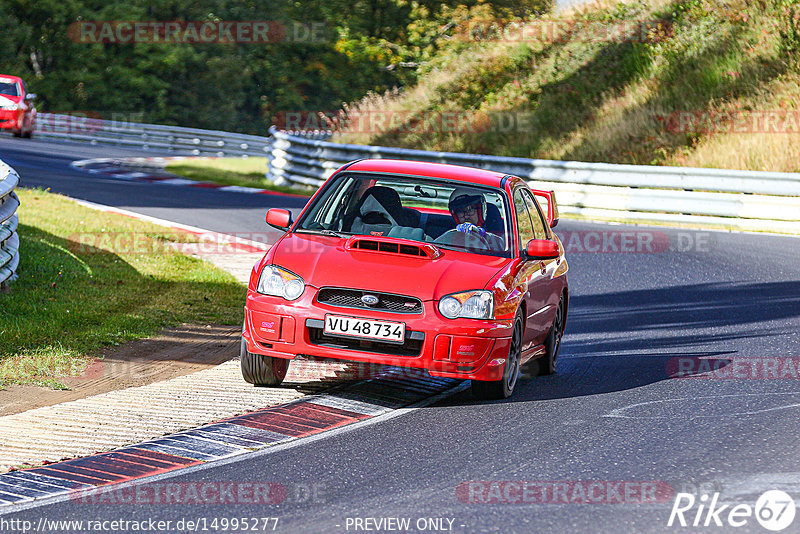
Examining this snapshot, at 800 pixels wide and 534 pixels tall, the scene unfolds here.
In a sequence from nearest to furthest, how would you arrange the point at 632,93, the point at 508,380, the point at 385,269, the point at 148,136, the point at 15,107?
the point at 385,269, the point at 508,380, the point at 632,93, the point at 15,107, the point at 148,136

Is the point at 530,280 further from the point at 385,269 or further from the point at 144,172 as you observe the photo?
the point at 144,172

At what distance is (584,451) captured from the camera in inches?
261

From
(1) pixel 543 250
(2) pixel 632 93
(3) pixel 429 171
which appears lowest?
(1) pixel 543 250

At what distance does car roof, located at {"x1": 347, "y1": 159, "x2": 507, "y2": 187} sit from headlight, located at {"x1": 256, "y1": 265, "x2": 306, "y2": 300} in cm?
147

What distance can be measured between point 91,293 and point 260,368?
4.15 meters

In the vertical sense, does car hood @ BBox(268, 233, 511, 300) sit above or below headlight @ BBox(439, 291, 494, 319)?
above

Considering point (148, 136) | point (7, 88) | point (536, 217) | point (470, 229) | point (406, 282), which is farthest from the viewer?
point (148, 136)

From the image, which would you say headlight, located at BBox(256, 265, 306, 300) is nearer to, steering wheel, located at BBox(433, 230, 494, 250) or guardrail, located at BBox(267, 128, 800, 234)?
steering wheel, located at BBox(433, 230, 494, 250)

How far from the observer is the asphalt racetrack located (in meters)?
5.35

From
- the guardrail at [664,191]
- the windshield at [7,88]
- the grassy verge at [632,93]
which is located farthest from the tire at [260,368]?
the windshield at [7,88]

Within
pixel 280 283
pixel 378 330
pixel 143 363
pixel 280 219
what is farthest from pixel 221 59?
pixel 378 330

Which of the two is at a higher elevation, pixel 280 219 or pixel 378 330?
pixel 280 219

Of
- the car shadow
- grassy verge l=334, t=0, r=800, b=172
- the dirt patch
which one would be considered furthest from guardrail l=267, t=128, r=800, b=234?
the dirt patch

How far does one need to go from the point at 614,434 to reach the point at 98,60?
4975 cm
